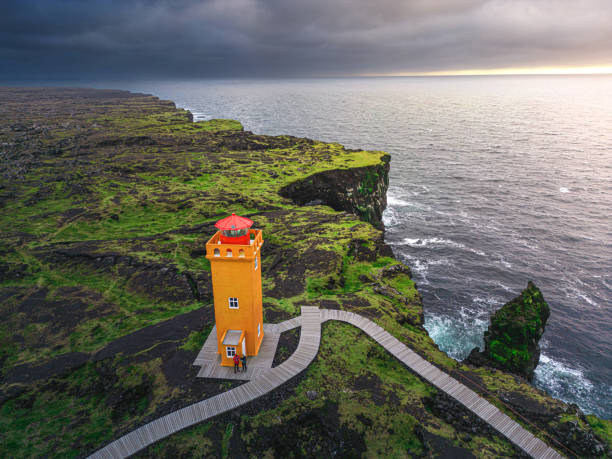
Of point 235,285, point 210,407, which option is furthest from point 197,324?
point 235,285

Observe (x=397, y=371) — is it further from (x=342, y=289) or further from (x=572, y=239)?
(x=572, y=239)

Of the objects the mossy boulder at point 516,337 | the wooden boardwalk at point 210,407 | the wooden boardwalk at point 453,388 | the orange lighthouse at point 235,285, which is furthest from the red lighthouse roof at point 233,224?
the mossy boulder at point 516,337

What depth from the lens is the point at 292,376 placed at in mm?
28312

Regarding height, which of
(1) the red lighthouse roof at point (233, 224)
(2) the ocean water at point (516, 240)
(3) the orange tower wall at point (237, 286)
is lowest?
(2) the ocean water at point (516, 240)

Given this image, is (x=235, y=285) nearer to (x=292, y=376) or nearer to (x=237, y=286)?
(x=237, y=286)

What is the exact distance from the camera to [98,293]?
42.9 meters

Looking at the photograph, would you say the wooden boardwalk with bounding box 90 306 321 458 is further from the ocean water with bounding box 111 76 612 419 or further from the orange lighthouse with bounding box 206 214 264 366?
the ocean water with bounding box 111 76 612 419

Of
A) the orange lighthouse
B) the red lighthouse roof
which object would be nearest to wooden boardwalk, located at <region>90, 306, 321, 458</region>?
the orange lighthouse

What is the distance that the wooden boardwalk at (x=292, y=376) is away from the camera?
78.5ft

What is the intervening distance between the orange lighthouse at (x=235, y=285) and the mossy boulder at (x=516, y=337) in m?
28.5

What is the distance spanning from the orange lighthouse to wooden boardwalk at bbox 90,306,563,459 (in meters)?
3.20

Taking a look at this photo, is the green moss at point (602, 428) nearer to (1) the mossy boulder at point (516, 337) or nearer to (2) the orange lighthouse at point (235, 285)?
(1) the mossy boulder at point (516, 337)

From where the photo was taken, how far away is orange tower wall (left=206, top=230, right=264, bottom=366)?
26.1m

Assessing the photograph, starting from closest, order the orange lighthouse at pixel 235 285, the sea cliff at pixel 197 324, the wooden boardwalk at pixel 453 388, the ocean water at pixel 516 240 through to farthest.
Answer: the wooden boardwalk at pixel 453 388 < the sea cliff at pixel 197 324 < the orange lighthouse at pixel 235 285 < the ocean water at pixel 516 240
